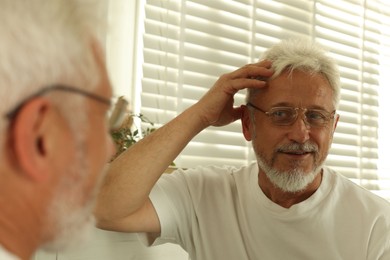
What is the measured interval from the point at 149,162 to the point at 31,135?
912mm

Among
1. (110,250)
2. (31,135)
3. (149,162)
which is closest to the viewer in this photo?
(31,135)

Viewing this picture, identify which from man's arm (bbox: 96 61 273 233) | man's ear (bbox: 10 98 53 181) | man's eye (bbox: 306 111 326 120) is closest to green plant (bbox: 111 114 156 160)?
man's arm (bbox: 96 61 273 233)

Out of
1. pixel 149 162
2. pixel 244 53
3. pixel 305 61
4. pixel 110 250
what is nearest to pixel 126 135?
pixel 149 162

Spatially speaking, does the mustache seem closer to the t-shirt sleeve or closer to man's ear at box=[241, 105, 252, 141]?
man's ear at box=[241, 105, 252, 141]

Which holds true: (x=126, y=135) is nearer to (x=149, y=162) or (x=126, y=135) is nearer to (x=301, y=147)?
(x=149, y=162)

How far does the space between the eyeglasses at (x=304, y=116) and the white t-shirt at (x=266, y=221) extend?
0.63ft

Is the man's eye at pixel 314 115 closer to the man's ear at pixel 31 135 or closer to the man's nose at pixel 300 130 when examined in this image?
the man's nose at pixel 300 130

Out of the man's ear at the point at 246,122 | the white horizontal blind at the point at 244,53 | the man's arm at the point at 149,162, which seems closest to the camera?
the man's arm at the point at 149,162

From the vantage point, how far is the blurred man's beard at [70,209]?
70 cm

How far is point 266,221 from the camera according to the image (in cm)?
159

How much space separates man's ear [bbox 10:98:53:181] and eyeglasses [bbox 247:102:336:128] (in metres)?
1.07

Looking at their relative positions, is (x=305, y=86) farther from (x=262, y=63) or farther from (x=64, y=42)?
(x=64, y=42)

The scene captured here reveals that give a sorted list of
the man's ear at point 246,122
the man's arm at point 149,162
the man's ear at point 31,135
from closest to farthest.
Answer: the man's ear at point 31,135, the man's arm at point 149,162, the man's ear at point 246,122

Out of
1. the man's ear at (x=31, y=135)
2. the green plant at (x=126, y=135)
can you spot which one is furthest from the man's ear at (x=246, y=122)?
the man's ear at (x=31, y=135)
